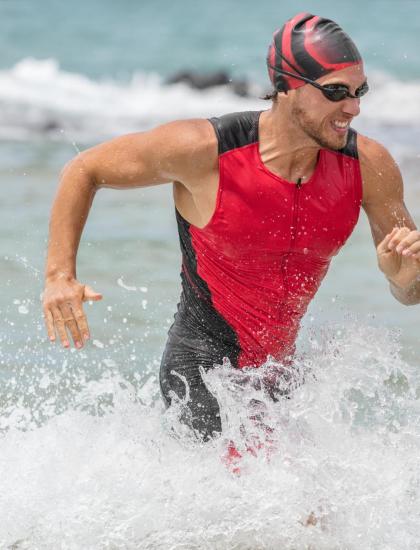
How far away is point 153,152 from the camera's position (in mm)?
4316

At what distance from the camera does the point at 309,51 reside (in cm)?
→ 418

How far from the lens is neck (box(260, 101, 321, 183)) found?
4.28 m

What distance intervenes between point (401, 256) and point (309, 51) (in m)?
0.87

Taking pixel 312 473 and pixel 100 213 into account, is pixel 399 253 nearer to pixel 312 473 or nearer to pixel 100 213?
pixel 312 473

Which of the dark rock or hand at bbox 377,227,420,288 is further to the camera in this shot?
the dark rock

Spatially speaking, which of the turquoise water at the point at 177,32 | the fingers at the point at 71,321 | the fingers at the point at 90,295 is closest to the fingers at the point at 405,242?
the fingers at the point at 90,295

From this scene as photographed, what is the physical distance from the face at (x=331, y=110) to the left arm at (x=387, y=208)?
0.81 feet

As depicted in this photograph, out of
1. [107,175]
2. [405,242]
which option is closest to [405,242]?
[405,242]

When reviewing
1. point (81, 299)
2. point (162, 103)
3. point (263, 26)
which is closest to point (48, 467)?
point (81, 299)

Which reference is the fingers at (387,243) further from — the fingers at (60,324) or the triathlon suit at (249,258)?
the fingers at (60,324)

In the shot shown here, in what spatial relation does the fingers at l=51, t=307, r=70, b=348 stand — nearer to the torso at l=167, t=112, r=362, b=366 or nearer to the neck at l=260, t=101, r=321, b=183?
the torso at l=167, t=112, r=362, b=366

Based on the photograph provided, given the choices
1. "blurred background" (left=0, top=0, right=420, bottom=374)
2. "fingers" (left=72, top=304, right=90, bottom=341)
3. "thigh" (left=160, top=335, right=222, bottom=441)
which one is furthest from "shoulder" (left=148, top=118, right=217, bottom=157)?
"blurred background" (left=0, top=0, right=420, bottom=374)

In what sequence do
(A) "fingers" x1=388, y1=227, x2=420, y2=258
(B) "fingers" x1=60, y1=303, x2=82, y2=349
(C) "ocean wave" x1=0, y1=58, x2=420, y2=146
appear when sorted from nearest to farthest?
(A) "fingers" x1=388, y1=227, x2=420, y2=258 → (B) "fingers" x1=60, y1=303, x2=82, y2=349 → (C) "ocean wave" x1=0, y1=58, x2=420, y2=146

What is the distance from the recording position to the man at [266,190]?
4148 millimetres
